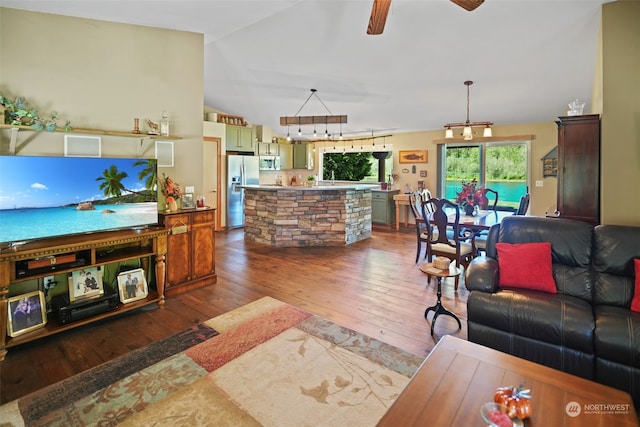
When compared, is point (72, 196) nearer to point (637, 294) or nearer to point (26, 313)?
point (26, 313)

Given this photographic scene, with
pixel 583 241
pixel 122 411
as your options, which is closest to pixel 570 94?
pixel 583 241

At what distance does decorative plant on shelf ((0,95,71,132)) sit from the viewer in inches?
105

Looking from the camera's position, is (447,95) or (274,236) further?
(274,236)

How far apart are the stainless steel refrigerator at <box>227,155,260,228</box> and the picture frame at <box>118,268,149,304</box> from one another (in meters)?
4.19

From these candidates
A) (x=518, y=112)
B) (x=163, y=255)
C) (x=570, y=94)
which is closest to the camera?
(x=163, y=255)

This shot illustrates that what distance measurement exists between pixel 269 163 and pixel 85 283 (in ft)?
19.9

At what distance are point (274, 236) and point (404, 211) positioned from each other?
3.52 metres

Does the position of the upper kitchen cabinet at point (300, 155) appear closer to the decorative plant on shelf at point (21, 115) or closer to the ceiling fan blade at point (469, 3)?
the decorative plant on shelf at point (21, 115)

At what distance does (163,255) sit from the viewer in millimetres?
3396

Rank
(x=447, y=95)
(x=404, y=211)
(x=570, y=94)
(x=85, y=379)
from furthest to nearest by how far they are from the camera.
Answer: (x=404, y=211), (x=447, y=95), (x=570, y=94), (x=85, y=379)

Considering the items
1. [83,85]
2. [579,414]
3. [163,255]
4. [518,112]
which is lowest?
[579,414]

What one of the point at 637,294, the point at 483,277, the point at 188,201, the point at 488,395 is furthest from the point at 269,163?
the point at 488,395

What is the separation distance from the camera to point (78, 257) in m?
2.86

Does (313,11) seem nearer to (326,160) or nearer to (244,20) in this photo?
(244,20)
